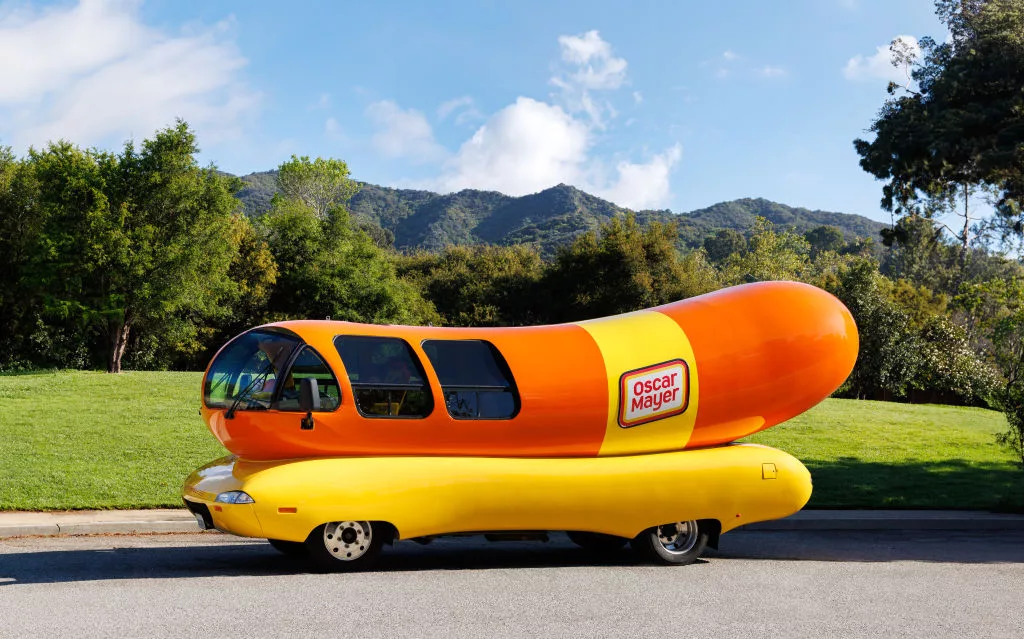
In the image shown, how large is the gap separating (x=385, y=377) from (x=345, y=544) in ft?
5.49

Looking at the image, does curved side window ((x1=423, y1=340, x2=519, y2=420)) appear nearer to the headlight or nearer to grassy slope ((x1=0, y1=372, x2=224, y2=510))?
the headlight

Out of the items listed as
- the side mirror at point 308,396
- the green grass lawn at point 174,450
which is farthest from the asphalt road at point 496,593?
the green grass lawn at point 174,450

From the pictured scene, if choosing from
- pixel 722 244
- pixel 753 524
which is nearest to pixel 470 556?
pixel 753 524

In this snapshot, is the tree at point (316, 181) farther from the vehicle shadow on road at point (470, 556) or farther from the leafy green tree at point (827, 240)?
the vehicle shadow on road at point (470, 556)

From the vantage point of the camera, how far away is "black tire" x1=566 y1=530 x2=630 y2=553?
31.8 ft

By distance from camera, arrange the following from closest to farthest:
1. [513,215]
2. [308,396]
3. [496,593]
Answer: [496,593] → [308,396] → [513,215]

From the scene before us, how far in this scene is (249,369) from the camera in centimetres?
897

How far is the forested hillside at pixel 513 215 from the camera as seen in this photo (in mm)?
138750

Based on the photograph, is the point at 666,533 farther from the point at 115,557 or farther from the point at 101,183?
the point at 101,183

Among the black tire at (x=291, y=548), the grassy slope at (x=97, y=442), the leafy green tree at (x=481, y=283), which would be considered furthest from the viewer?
the leafy green tree at (x=481, y=283)

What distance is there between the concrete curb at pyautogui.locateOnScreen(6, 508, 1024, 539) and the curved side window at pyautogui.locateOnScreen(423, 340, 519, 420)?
4.87 metres

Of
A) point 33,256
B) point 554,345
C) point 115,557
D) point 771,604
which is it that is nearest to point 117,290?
point 33,256

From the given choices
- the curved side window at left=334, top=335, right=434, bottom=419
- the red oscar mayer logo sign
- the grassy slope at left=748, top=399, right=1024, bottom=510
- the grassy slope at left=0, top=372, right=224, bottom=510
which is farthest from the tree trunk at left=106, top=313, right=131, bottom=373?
the red oscar mayer logo sign

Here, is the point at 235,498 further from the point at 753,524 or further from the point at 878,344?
the point at 878,344
